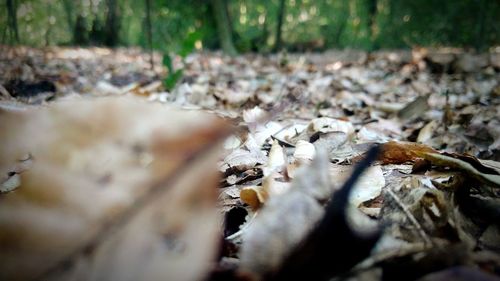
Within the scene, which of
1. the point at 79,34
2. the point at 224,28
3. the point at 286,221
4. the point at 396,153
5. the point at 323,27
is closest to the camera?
the point at 286,221

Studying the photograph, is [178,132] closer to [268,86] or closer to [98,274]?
[98,274]

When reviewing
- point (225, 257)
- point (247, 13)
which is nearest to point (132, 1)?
point (247, 13)

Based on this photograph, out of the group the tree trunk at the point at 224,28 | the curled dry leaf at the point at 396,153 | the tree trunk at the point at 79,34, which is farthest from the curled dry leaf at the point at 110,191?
the tree trunk at the point at 79,34

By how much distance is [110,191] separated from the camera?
1.24 feet

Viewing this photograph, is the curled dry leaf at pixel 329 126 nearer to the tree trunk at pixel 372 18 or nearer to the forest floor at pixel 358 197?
the forest floor at pixel 358 197

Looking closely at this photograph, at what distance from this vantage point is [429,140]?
1663 mm

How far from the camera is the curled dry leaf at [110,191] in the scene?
363mm

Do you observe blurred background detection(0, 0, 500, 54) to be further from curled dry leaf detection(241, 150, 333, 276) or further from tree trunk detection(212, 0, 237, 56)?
curled dry leaf detection(241, 150, 333, 276)

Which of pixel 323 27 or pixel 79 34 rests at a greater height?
pixel 323 27

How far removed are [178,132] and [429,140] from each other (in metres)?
1.50

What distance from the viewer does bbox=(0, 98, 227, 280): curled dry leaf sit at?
363 mm

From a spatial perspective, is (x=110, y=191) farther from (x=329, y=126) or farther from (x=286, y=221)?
(x=329, y=126)

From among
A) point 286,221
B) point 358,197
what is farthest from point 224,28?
point 286,221

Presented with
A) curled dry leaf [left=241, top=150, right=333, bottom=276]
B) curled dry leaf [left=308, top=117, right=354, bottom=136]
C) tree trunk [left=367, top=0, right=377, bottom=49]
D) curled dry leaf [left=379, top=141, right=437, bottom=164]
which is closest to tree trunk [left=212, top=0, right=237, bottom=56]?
tree trunk [left=367, top=0, right=377, bottom=49]
